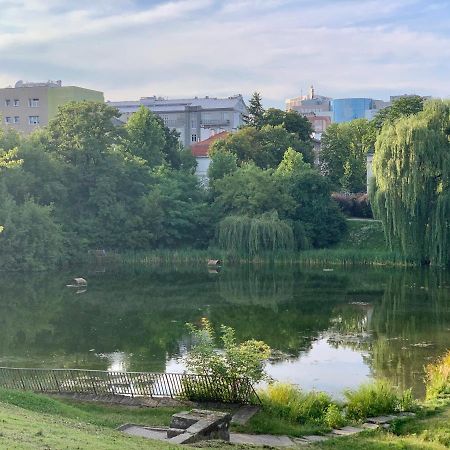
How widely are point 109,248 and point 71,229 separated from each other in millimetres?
3177

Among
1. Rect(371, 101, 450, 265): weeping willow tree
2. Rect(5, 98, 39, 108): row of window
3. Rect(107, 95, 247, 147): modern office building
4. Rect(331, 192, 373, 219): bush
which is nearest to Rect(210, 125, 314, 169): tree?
Rect(331, 192, 373, 219): bush

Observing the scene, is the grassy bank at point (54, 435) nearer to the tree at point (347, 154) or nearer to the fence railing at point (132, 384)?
the fence railing at point (132, 384)

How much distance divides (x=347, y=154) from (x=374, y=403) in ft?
195

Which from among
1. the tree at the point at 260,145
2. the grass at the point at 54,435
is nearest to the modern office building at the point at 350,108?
the tree at the point at 260,145

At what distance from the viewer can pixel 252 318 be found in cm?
3216

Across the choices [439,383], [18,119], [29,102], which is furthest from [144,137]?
[439,383]

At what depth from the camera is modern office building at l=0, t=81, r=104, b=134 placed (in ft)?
277

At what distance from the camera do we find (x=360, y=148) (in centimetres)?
7444

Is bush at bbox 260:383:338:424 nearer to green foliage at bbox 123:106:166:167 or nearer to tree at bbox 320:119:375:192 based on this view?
green foliage at bbox 123:106:166:167

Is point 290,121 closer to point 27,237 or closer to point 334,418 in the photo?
point 27,237

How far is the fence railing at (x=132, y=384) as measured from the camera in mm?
16734

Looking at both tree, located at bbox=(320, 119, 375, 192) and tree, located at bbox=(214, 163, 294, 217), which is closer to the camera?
tree, located at bbox=(214, 163, 294, 217)

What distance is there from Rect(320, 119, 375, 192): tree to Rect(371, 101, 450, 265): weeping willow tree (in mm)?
23727

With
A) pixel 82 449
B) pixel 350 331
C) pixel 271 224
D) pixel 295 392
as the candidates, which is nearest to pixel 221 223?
pixel 271 224
